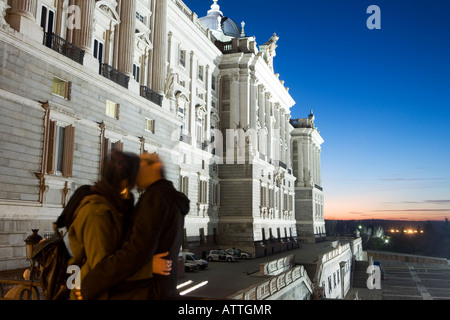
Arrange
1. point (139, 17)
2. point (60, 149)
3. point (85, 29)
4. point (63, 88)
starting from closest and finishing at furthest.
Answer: point (60, 149) < point (63, 88) < point (85, 29) < point (139, 17)

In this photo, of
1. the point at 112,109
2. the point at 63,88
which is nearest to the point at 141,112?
the point at 112,109

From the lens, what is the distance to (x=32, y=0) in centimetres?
1730

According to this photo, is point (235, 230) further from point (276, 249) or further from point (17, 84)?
point (17, 84)

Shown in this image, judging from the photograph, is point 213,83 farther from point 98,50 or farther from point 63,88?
point 63,88

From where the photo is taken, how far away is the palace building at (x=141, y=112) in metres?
16.2

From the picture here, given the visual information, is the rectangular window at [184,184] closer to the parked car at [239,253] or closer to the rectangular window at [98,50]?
the parked car at [239,253]

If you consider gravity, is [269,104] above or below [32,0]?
above

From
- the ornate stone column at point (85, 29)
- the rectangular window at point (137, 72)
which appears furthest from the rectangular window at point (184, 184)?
the ornate stone column at point (85, 29)

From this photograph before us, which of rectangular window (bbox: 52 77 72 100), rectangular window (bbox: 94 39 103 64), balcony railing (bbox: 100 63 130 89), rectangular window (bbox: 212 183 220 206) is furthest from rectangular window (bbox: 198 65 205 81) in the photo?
rectangular window (bbox: 52 77 72 100)

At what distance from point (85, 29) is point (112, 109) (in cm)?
418

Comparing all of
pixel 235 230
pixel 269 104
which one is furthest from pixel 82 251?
pixel 269 104

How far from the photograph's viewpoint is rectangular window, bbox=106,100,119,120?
21.5m

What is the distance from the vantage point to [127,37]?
25391 mm
